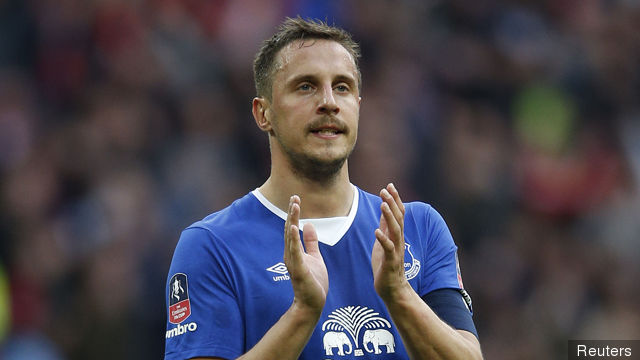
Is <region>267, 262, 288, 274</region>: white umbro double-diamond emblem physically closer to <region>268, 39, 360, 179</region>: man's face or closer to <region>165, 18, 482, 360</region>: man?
<region>165, 18, 482, 360</region>: man

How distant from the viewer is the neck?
180 inches

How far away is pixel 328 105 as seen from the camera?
4.39 meters

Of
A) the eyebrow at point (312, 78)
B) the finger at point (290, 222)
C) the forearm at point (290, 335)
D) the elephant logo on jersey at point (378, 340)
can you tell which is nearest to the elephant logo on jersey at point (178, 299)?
the forearm at point (290, 335)

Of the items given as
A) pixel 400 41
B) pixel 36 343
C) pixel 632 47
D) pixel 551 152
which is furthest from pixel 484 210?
pixel 36 343

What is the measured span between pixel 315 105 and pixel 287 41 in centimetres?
37

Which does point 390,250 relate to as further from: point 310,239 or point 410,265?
point 410,265

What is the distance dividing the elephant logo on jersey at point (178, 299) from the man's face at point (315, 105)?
2.34 ft

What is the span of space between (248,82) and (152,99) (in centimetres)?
105

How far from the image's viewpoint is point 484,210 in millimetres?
9984

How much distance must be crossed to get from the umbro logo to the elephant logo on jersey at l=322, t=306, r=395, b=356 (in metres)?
0.25

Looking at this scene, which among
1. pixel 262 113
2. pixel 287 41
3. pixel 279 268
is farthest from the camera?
pixel 262 113

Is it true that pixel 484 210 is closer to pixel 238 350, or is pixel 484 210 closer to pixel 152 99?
pixel 152 99

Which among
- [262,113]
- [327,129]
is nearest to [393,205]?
[327,129]

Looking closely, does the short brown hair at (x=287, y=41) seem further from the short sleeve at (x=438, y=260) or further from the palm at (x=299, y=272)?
the palm at (x=299, y=272)
